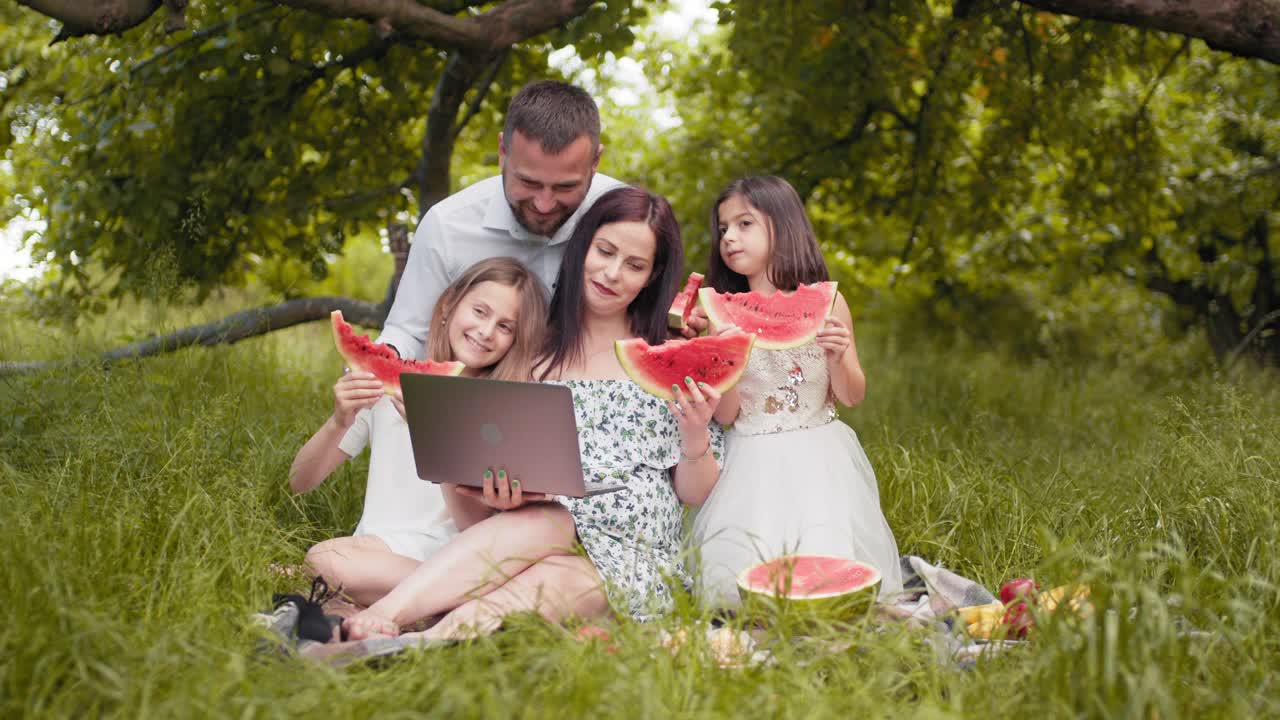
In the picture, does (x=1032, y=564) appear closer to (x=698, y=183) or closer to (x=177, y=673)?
(x=177, y=673)

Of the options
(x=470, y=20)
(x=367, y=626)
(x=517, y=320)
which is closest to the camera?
(x=367, y=626)

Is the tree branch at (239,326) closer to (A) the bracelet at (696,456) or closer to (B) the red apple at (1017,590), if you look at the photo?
(A) the bracelet at (696,456)

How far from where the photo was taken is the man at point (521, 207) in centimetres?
355

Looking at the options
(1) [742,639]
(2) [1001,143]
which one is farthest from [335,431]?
(2) [1001,143]

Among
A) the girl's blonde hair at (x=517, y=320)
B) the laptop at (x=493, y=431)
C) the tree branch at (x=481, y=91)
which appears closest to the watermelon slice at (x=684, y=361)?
the laptop at (x=493, y=431)

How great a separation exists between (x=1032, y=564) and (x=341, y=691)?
99.6 inches

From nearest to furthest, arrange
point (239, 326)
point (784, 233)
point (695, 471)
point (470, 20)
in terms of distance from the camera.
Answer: point (695, 471) → point (784, 233) → point (470, 20) → point (239, 326)

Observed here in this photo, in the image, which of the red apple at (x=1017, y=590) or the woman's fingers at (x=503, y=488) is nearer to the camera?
the red apple at (x=1017, y=590)

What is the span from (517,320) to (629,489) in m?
0.71

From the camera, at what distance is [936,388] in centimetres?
704

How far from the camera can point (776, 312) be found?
3.36m

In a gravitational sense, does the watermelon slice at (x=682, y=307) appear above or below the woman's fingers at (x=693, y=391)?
above

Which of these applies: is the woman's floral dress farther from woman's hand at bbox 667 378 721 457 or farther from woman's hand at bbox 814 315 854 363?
woman's hand at bbox 814 315 854 363

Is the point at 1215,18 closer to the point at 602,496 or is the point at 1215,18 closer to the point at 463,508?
the point at 602,496
